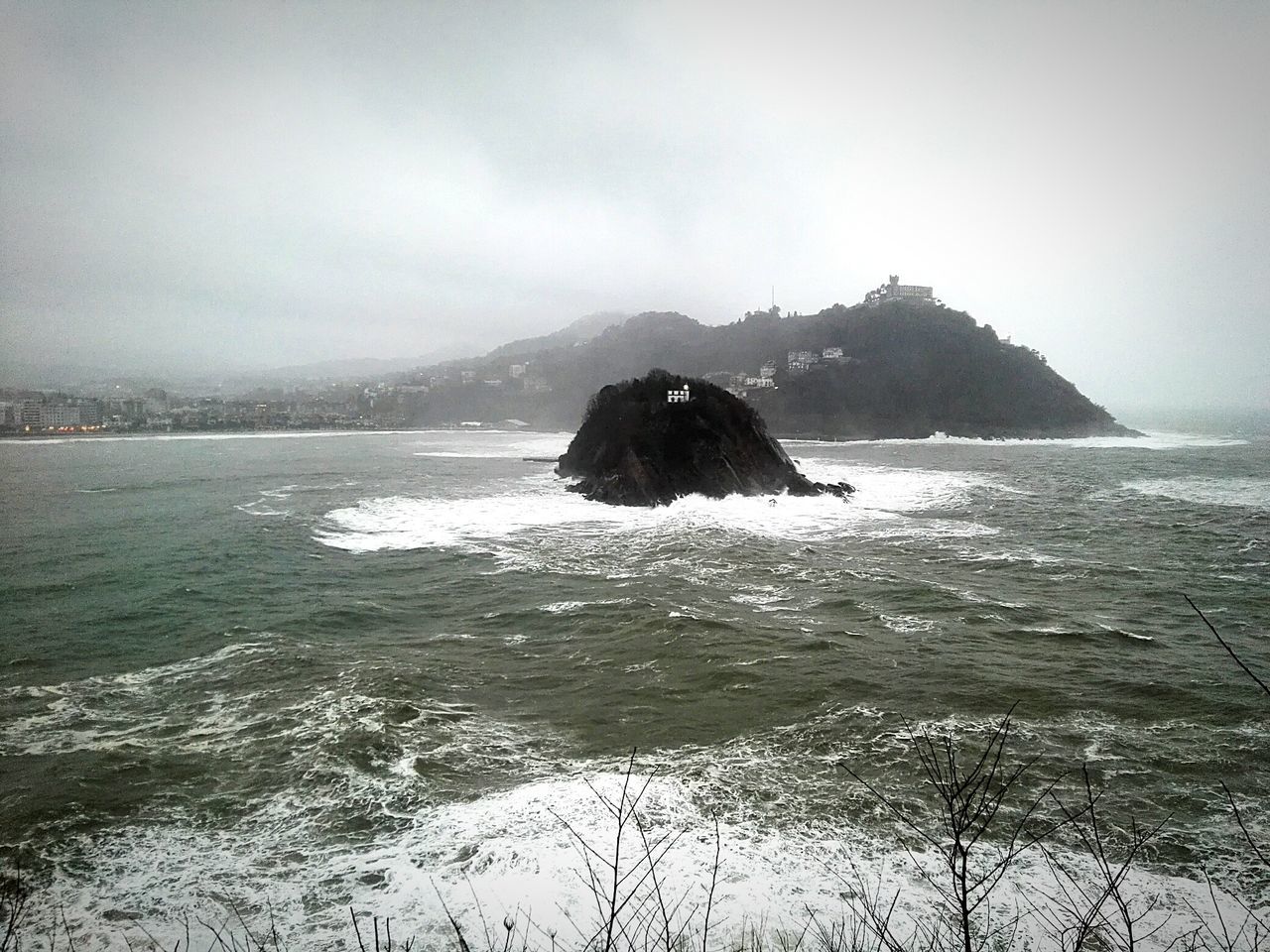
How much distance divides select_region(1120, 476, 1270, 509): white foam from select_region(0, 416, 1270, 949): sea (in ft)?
33.8

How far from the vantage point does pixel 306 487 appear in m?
33.6

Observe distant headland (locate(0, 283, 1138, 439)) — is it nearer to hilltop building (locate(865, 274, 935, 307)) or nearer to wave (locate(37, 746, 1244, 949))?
hilltop building (locate(865, 274, 935, 307))

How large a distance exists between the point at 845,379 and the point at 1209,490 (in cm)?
6284

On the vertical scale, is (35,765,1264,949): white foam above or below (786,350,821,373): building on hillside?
below

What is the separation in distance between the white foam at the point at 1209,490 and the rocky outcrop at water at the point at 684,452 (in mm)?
16198

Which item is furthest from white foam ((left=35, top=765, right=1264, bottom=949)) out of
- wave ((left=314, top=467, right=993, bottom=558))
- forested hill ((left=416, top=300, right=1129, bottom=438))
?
forested hill ((left=416, top=300, right=1129, bottom=438))

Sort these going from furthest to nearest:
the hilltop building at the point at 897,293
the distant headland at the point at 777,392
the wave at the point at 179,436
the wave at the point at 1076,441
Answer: the hilltop building at the point at 897,293, the distant headland at the point at 777,392, the wave at the point at 179,436, the wave at the point at 1076,441

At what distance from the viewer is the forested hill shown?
86.4 metres

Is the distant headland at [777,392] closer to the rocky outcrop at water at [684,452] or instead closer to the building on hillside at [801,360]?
the building on hillside at [801,360]

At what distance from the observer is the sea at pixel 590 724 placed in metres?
5.30

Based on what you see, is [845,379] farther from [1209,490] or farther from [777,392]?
[1209,490]

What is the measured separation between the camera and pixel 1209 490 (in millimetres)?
31891

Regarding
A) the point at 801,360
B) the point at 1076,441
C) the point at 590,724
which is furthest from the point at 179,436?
the point at 1076,441

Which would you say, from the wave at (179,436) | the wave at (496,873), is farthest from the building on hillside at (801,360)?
the wave at (496,873)
